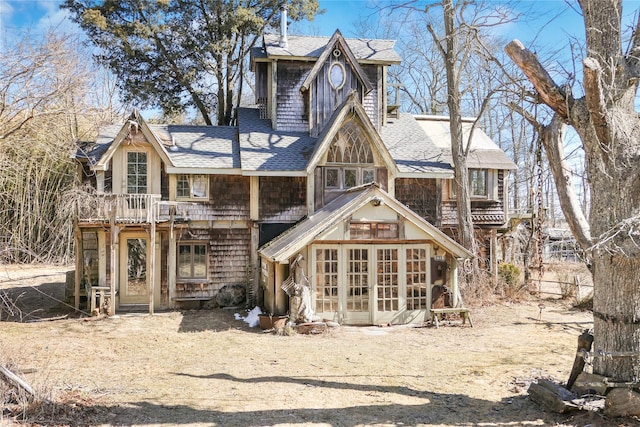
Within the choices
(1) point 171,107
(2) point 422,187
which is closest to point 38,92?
(2) point 422,187

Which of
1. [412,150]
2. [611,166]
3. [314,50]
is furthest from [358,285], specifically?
[314,50]

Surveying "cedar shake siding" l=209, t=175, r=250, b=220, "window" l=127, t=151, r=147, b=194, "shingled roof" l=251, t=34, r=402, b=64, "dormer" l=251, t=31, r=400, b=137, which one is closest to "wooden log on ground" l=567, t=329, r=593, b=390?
"cedar shake siding" l=209, t=175, r=250, b=220

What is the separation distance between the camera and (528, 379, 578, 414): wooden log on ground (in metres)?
7.13

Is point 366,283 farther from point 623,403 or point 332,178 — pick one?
point 623,403

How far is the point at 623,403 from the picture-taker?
678cm

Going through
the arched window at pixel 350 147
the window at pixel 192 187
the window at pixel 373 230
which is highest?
the arched window at pixel 350 147

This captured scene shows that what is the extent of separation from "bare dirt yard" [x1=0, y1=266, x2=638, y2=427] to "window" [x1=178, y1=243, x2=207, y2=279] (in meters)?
1.81

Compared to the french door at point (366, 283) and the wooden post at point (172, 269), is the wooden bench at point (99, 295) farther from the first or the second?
the french door at point (366, 283)

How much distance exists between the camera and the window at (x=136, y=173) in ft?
52.5

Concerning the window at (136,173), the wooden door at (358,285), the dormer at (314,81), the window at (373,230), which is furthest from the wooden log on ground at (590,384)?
the window at (136,173)

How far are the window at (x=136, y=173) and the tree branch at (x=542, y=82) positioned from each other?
40.1ft

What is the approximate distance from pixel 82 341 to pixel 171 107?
15249 millimetres

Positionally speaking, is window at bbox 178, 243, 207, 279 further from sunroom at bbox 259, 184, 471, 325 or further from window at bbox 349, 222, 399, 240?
window at bbox 349, 222, 399, 240

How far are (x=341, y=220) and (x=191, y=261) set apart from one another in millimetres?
5824
